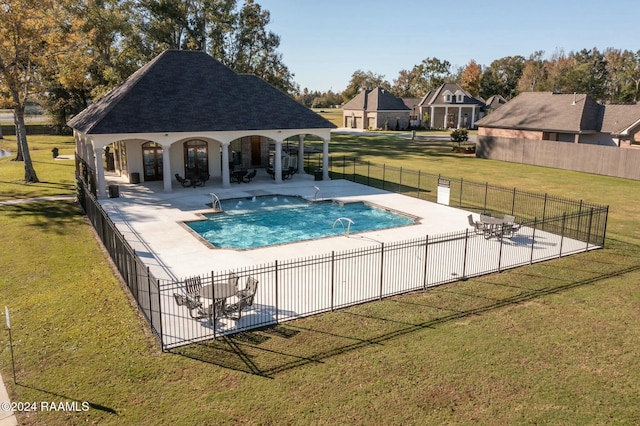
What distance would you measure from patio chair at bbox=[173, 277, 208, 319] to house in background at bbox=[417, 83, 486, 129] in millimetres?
79374

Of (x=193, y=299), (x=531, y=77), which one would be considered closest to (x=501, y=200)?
(x=193, y=299)

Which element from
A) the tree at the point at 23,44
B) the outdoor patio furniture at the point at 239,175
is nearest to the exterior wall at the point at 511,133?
the outdoor patio furniture at the point at 239,175

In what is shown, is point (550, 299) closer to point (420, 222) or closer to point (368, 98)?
point (420, 222)

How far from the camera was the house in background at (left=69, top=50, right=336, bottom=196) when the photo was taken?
26594 mm

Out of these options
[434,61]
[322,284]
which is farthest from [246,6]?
[434,61]

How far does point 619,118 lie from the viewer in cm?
4644

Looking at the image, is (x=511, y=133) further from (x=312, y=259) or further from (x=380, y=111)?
(x=312, y=259)

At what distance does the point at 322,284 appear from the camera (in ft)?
47.3

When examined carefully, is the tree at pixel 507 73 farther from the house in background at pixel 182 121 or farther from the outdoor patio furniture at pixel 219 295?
the outdoor patio furniture at pixel 219 295

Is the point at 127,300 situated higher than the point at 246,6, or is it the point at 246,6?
the point at 246,6

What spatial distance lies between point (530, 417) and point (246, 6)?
188 feet

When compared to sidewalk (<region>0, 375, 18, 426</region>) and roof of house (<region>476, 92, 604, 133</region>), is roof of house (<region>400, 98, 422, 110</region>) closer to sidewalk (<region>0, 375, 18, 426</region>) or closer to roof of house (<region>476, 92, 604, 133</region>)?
roof of house (<region>476, 92, 604, 133</region>)

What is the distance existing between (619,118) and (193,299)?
47.7m

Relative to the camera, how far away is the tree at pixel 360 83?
15341 centimetres
